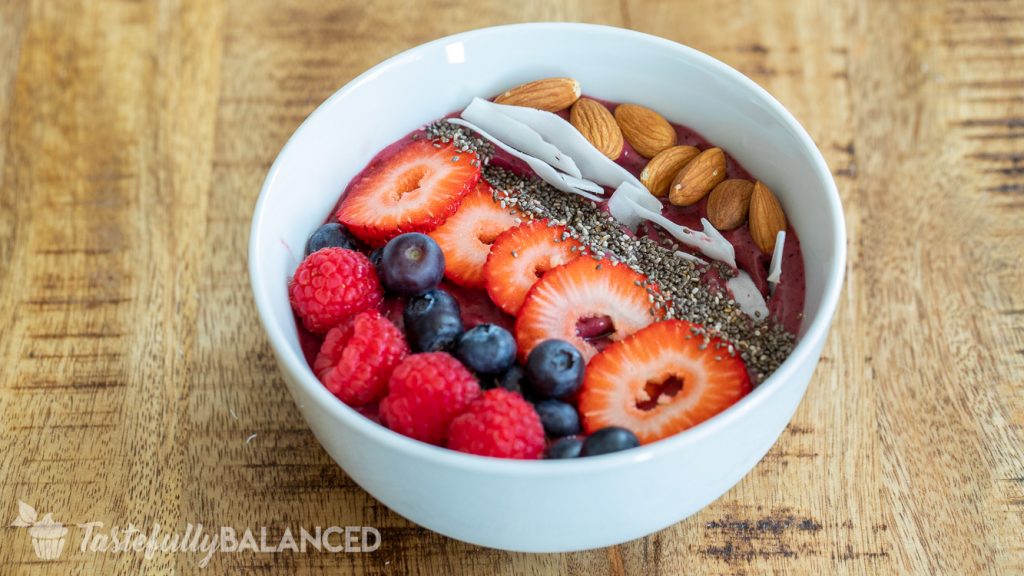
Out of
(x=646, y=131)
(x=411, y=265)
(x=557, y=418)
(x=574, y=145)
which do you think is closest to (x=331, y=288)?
(x=411, y=265)

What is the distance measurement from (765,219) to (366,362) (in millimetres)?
564

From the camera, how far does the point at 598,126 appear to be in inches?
58.2

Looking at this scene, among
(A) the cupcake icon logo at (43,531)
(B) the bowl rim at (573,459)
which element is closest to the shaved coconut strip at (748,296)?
(B) the bowl rim at (573,459)

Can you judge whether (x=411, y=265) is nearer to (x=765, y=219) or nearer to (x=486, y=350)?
(x=486, y=350)

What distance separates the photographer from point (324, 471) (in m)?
1.37

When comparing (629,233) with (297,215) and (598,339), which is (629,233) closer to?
(598,339)

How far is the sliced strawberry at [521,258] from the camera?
4.29 feet

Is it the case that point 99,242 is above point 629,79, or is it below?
below

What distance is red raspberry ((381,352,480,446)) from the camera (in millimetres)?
1134

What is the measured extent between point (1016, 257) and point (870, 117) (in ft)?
1.11

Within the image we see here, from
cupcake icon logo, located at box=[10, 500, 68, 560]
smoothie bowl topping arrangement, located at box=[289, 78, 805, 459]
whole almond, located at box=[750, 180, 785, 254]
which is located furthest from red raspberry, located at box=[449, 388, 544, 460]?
cupcake icon logo, located at box=[10, 500, 68, 560]

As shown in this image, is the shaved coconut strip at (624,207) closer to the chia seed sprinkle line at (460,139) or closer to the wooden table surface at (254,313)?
the chia seed sprinkle line at (460,139)

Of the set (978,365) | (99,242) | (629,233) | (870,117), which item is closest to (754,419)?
(629,233)

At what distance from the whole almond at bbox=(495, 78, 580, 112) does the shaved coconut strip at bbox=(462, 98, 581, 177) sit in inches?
1.3
